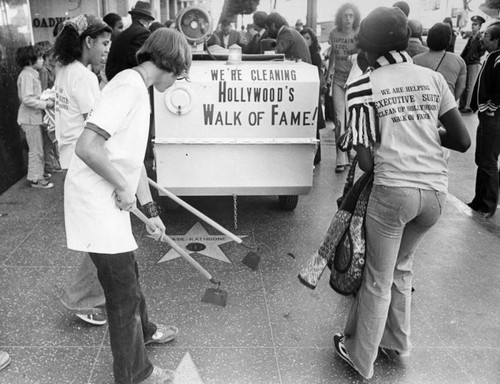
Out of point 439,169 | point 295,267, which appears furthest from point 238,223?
point 439,169

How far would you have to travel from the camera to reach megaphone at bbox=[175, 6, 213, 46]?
17.7ft

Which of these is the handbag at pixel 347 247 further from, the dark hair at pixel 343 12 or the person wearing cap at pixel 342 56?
the dark hair at pixel 343 12

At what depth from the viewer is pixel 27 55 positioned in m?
5.89

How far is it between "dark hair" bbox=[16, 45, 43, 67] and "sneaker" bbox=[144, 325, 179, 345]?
4.11 m

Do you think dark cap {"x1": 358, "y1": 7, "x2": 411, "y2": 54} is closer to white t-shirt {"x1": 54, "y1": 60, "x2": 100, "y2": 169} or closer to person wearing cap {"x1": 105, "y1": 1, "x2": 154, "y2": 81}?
white t-shirt {"x1": 54, "y1": 60, "x2": 100, "y2": 169}

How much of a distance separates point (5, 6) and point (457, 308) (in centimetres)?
576

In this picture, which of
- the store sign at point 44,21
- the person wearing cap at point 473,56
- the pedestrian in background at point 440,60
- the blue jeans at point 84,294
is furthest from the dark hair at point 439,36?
the person wearing cap at point 473,56

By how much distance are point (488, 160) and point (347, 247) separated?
3.44 meters

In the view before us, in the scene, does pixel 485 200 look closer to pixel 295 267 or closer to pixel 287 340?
pixel 295 267

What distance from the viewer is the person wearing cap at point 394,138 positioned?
2494 mm

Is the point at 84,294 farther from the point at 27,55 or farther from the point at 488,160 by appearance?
the point at 488,160

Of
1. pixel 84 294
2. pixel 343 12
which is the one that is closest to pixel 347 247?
pixel 84 294

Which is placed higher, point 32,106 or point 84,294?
point 32,106

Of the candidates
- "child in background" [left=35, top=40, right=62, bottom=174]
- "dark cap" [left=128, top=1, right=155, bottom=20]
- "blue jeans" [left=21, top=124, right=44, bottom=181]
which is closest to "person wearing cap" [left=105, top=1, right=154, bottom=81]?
"dark cap" [left=128, top=1, right=155, bottom=20]
